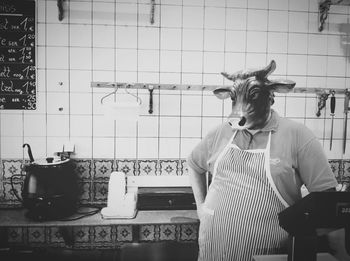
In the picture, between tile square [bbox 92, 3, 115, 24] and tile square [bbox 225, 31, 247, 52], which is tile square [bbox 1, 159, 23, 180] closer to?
tile square [bbox 92, 3, 115, 24]

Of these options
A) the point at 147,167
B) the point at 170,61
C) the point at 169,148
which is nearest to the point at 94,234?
the point at 147,167

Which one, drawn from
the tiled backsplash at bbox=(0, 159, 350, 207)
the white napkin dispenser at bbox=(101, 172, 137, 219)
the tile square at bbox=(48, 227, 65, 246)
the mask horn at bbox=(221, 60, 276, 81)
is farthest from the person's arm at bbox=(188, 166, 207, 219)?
the tile square at bbox=(48, 227, 65, 246)

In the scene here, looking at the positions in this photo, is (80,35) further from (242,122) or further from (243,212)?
(243,212)

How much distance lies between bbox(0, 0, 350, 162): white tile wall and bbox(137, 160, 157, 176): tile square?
0.06m

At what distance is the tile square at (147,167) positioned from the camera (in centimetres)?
274

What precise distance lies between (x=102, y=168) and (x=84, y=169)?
5.9 inches

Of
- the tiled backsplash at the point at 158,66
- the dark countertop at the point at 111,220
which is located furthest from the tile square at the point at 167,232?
the tiled backsplash at the point at 158,66

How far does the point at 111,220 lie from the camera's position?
226 centimetres

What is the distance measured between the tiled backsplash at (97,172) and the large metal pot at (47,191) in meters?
0.35

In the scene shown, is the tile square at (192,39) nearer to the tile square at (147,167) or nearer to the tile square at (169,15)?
the tile square at (169,15)

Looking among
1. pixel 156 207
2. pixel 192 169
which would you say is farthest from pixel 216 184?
pixel 156 207

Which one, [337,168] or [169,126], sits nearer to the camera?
[169,126]

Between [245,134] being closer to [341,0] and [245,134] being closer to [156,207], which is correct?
[156,207]

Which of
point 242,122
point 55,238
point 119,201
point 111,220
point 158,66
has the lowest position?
point 55,238
